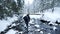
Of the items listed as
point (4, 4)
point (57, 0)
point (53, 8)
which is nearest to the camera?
point (4, 4)

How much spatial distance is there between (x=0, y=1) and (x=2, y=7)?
31.2 inches

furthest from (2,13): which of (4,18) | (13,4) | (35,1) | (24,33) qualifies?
(35,1)

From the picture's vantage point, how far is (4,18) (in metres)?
15.5

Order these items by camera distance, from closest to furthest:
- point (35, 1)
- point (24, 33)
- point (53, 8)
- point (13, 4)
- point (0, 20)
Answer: point (24, 33) → point (0, 20) → point (13, 4) → point (53, 8) → point (35, 1)

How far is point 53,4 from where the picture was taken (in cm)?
2656

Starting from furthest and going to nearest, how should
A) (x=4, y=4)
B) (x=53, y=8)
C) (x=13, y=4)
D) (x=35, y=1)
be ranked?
(x=35, y=1)
(x=53, y=8)
(x=13, y=4)
(x=4, y=4)

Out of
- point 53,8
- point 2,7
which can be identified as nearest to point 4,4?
point 2,7

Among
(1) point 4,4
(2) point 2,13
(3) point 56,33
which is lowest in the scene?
(3) point 56,33

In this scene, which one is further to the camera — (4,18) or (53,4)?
(53,4)

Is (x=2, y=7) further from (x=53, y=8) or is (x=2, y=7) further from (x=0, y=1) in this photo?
(x=53, y=8)

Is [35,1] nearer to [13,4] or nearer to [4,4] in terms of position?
[13,4]

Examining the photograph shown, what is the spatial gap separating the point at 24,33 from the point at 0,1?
7231 mm

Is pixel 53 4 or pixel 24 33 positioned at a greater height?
pixel 53 4

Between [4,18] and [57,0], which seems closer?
[4,18]
